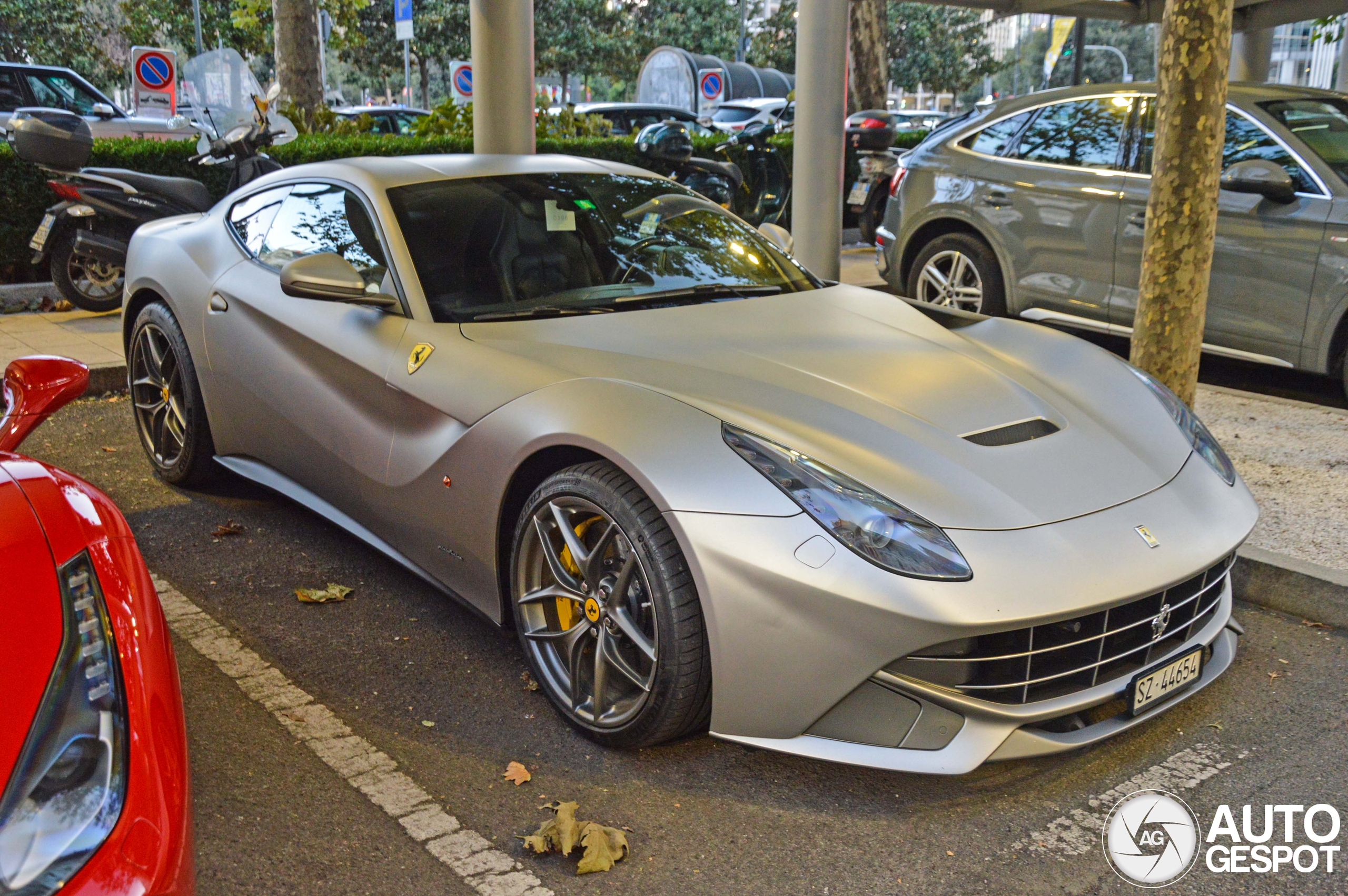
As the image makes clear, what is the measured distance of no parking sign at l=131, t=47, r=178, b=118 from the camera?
14133 millimetres

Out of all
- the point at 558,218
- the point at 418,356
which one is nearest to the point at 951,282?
the point at 558,218

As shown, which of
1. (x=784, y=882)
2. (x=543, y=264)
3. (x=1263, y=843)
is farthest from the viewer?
(x=543, y=264)

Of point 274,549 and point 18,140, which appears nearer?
point 274,549

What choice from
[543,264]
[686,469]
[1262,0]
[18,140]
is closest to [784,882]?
[686,469]

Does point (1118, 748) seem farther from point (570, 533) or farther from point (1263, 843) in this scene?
point (570, 533)

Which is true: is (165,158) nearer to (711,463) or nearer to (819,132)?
(819,132)

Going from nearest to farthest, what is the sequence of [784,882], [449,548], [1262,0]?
[784,882] → [449,548] → [1262,0]

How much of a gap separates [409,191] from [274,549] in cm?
139

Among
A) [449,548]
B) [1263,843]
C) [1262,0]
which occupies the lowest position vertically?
[1263,843]

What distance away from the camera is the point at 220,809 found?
2.72 meters

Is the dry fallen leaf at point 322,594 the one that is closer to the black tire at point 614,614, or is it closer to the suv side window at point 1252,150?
the black tire at point 614,614

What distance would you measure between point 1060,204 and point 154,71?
1160 cm

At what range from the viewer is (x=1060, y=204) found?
699 centimetres

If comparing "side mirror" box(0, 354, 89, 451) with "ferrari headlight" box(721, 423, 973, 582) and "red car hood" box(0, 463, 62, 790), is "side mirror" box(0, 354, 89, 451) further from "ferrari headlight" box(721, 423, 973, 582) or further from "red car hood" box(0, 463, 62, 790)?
"ferrari headlight" box(721, 423, 973, 582)
